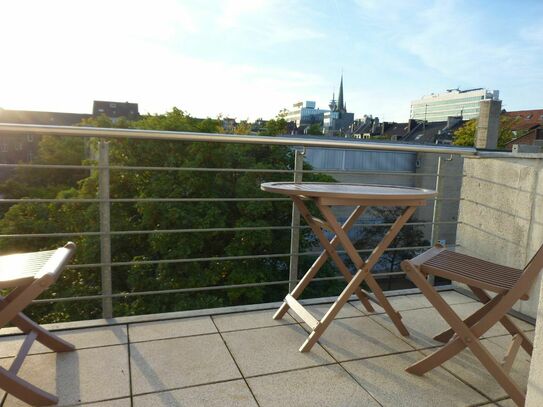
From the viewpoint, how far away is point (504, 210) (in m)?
3.04

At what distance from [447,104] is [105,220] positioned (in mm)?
88167

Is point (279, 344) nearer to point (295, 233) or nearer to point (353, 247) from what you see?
point (353, 247)

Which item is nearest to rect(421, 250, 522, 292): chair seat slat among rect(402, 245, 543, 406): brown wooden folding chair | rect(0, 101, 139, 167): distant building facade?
rect(402, 245, 543, 406): brown wooden folding chair

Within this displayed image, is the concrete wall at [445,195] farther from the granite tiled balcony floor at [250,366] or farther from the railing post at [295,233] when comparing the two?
the granite tiled balcony floor at [250,366]

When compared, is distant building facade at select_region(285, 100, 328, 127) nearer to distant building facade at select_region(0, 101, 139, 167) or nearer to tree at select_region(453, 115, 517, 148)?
distant building facade at select_region(0, 101, 139, 167)

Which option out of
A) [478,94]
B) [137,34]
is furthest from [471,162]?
[478,94]

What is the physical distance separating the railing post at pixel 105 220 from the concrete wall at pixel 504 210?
8.84 ft

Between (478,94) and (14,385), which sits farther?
(478,94)

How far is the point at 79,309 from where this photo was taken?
1405 cm

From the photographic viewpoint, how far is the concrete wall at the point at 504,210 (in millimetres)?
2793

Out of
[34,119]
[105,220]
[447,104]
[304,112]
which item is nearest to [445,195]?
[105,220]

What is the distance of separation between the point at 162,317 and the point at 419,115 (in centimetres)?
9521

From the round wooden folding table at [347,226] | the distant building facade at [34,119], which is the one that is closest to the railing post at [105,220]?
the round wooden folding table at [347,226]

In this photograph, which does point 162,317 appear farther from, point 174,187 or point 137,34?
point 174,187
